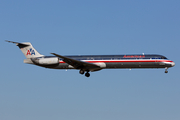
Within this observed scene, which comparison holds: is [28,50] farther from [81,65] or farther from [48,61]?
[81,65]

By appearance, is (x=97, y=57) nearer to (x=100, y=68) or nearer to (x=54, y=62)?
(x=100, y=68)

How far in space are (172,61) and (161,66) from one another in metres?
2.05

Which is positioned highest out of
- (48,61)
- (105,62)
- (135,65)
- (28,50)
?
(28,50)

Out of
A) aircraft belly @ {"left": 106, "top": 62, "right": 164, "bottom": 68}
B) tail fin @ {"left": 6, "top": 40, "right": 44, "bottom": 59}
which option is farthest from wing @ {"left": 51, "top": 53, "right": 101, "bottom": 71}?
tail fin @ {"left": 6, "top": 40, "right": 44, "bottom": 59}

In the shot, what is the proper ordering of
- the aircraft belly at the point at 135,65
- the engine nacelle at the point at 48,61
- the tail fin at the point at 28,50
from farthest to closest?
the tail fin at the point at 28,50 < the engine nacelle at the point at 48,61 < the aircraft belly at the point at 135,65

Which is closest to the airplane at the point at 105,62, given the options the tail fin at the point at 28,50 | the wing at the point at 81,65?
the wing at the point at 81,65

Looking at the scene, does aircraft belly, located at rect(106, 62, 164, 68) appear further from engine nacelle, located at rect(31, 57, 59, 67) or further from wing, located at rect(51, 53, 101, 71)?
engine nacelle, located at rect(31, 57, 59, 67)

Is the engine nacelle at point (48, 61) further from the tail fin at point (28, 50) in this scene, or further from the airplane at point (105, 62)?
the tail fin at point (28, 50)

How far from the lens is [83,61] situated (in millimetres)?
45188

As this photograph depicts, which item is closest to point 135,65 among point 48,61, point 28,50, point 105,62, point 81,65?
point 105,62

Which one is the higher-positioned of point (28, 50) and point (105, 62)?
point (28, 50)

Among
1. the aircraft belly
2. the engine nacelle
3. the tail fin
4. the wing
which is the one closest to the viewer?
the wing

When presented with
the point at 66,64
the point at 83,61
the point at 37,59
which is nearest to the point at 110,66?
the point at 83,61

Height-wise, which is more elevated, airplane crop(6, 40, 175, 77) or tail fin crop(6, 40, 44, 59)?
tail fin crop(6, 40, 44, 59)
